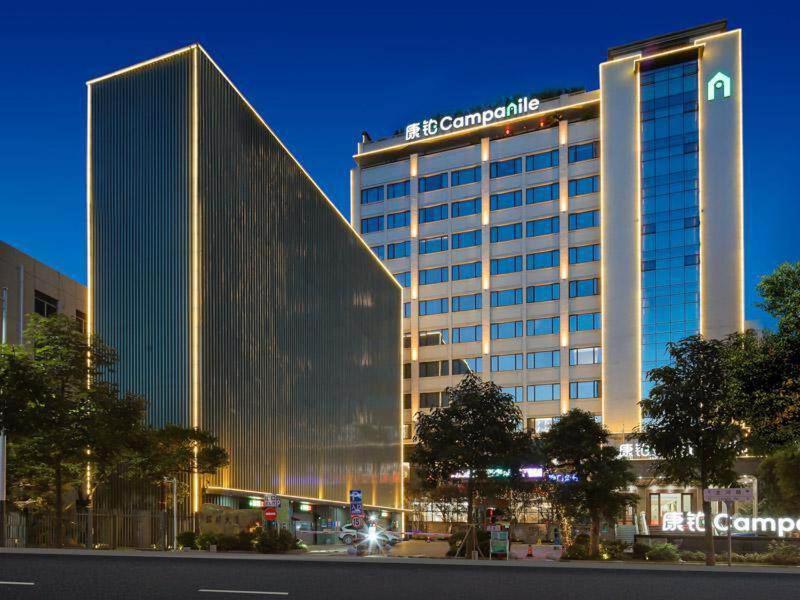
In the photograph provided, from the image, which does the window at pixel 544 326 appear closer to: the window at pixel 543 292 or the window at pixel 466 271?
the window at pixel 543 292

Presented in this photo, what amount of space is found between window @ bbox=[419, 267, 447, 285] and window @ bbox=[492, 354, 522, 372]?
39.8 feet

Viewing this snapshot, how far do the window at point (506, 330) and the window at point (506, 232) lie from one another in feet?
32.8

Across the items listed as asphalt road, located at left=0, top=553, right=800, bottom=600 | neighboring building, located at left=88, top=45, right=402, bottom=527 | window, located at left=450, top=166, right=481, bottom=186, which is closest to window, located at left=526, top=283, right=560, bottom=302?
window, located at left=450, top=166, right=481, bottom=186

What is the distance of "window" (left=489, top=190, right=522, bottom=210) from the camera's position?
10844 centimetres

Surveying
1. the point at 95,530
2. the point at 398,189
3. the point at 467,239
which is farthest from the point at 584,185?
the point at 95,530

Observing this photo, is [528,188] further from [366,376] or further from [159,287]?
[159,287]

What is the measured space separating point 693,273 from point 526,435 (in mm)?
54464

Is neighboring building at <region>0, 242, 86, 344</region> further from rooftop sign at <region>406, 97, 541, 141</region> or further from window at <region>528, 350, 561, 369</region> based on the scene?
rooftop sign at <region>406, 97, 541, 141</region>

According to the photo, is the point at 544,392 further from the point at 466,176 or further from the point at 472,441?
the point at 472,441

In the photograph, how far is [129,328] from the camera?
48.7 meters

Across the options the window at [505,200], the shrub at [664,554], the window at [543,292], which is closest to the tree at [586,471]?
the shrub at [664,554]

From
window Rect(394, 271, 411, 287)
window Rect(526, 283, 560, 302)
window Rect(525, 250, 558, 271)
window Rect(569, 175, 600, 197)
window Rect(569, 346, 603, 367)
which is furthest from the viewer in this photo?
window Rect(394, 271, 411, 287)

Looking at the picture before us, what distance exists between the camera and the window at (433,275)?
11225 cm

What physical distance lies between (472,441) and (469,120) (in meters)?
74.3
